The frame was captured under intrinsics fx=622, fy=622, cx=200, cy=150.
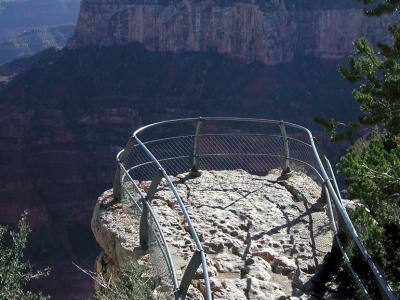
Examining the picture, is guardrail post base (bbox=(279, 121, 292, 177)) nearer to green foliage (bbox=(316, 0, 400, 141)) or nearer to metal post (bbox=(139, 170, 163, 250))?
green foliage (bbox=(316, 0, 400, 141))

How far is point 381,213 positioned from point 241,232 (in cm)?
123

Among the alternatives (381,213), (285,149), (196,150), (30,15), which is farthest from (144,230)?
(30,15)

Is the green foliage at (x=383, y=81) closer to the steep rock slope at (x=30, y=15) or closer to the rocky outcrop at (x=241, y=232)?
the rocky outcrop at (x=241, y=232)

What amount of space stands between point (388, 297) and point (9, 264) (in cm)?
561

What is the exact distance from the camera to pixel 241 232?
5617 mm

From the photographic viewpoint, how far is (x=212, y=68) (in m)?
49.7

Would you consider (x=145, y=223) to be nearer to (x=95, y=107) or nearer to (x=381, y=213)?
(x=381, y=213)

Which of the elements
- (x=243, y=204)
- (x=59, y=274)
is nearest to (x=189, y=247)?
(x=243, y=204)

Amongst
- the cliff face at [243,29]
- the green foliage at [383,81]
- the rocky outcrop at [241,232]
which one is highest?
the green foliage at [383,81]

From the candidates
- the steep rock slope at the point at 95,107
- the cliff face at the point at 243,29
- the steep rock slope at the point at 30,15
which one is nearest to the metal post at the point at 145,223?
the steep rock slope at the point at 95,107

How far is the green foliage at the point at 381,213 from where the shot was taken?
449 cm

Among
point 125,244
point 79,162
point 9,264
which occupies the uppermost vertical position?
point 125,244

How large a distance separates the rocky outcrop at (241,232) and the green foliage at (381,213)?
0.44m

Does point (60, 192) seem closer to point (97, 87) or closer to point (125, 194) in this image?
point (97, 87)
